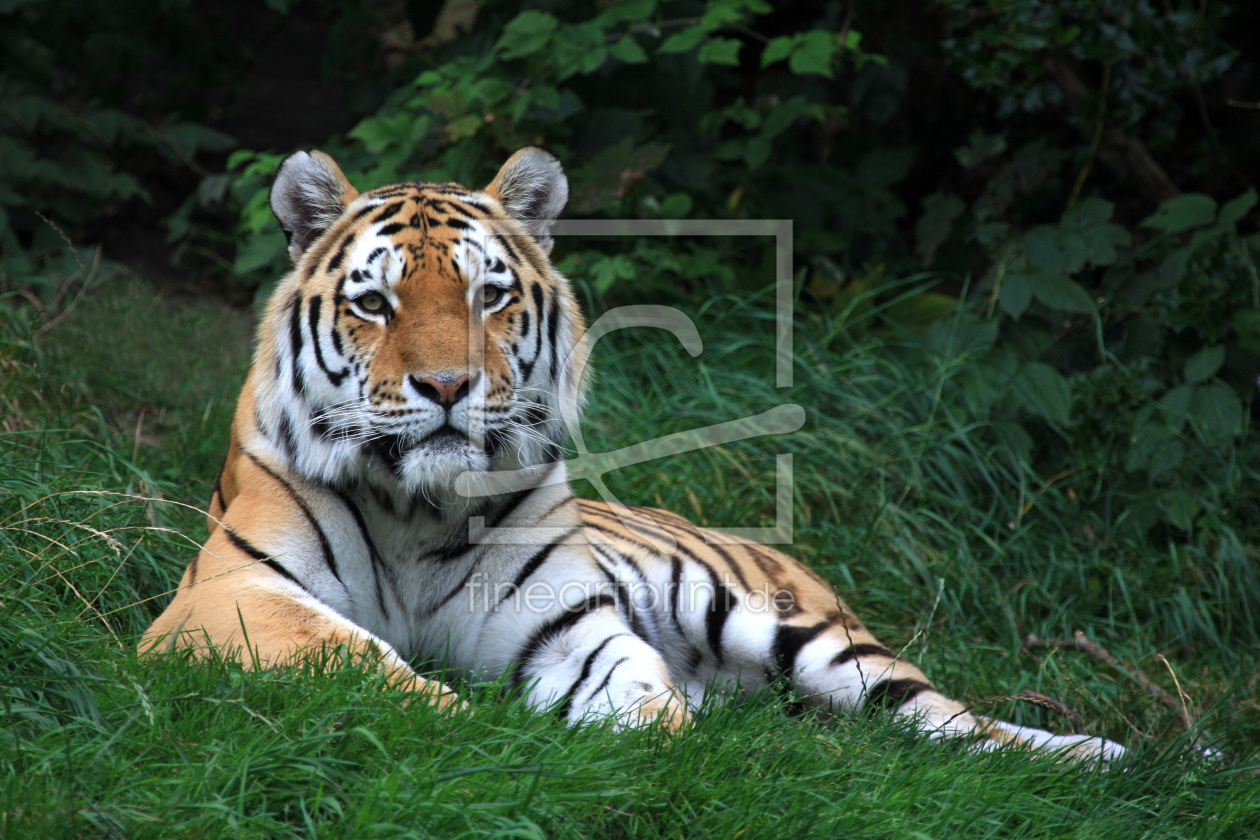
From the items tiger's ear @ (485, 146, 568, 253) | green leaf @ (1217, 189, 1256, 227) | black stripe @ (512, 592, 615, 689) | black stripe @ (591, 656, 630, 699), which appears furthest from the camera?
green leaf @ (1217, 189, 1256, 227)

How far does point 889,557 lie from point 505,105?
2446 mm

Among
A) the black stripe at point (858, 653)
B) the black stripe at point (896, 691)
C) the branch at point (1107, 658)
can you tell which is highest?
the black stripe at point (858, 653)

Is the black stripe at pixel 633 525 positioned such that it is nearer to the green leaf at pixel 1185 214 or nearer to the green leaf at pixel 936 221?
the green leaf at pixel 1185 214

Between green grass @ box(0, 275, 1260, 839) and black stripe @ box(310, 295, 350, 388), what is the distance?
50 centimetres

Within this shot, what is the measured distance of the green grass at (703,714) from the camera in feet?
5.73

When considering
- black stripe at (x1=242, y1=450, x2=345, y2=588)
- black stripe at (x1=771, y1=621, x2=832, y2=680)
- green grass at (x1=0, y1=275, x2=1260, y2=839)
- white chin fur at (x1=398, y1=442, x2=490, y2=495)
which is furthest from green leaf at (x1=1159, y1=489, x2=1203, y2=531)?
black stripe at (x1=242, y1=450, x2=345, y2=588)

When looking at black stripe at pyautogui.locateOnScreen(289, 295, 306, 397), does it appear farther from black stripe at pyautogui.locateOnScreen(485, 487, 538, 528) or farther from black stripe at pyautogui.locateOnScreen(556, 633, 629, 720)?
black stripe at pyautogui.locateOnScreen(556, 633, 629, 720)

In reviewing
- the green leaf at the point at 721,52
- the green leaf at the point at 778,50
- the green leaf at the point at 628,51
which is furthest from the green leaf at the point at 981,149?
the green leaf at the point at 628,51

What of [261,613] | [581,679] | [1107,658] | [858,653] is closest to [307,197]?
[261,613]

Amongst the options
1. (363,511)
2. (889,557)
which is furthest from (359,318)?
(889,557)

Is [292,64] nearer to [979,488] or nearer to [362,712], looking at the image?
[979,488]

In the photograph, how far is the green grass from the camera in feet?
5.73

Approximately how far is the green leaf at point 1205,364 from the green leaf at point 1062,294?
16.6 inches

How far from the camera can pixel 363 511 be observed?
2.54 meters
